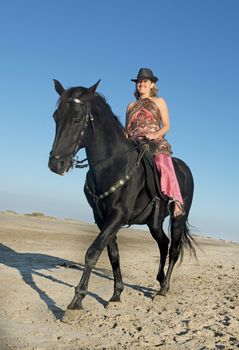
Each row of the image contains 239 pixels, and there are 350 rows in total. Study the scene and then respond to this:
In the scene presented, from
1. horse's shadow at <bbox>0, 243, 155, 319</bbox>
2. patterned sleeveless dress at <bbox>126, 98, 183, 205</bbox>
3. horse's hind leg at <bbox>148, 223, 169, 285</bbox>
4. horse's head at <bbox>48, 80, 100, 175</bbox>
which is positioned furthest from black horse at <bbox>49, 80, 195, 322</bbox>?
horse's hind leg at <bbox>148, 223, 169, 285</bbox>

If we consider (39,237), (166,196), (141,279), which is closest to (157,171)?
(166,196)

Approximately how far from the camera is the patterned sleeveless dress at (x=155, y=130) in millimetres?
7652

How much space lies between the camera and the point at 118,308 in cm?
696

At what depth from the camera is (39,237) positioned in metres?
18.1

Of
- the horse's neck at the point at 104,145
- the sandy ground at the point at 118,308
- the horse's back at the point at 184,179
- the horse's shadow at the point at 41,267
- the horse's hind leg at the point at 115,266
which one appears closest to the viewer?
the sandy ground at the point at 118,308

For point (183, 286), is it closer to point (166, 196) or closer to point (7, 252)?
point (166, 196)

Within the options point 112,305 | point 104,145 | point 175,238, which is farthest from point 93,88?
point 175,238

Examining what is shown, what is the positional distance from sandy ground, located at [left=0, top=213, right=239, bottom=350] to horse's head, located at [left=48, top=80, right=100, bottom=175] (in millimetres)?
2124

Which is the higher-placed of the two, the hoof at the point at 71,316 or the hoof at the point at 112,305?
the hoof at the point at 112,305

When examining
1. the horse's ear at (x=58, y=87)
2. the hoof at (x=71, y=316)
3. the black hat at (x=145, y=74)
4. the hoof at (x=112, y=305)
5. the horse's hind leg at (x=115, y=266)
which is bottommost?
the hoof at (x=71, y=316)

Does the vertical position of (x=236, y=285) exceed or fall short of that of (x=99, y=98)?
it falls short

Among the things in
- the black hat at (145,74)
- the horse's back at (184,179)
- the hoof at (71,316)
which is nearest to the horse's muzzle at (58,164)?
the hoof at (71,316)

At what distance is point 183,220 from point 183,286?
1522 millimetres

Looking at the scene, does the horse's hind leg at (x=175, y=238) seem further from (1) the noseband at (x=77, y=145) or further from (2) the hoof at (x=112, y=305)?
(1) the noseband at (x=77, y=145)
